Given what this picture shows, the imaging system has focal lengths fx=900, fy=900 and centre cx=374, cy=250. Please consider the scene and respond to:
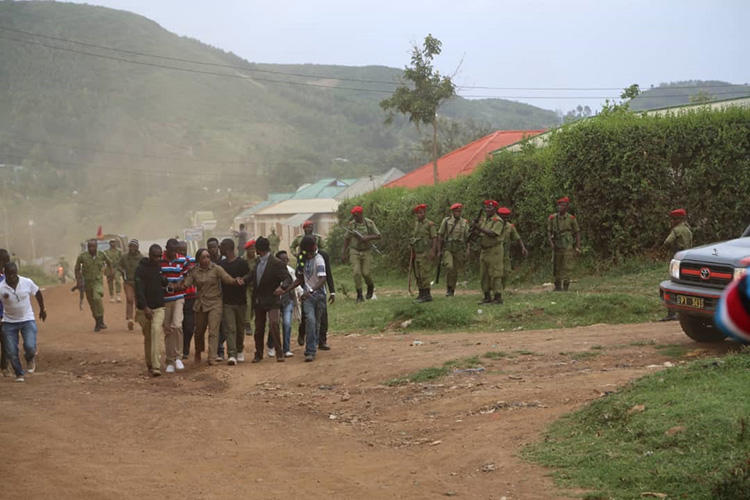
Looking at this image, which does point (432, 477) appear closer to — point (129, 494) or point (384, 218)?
point (129, 494)

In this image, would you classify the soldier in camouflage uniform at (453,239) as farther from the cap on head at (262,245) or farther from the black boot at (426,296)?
the cap on head at (262,245)

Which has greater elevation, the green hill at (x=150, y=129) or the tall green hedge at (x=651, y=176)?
the green hill at (x=150, y=129)

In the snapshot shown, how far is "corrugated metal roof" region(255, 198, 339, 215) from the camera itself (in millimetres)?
64062

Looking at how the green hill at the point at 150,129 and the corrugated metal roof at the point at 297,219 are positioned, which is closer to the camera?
the corrugated metal roof at the point at 297,219

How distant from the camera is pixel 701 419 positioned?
22.0 feet

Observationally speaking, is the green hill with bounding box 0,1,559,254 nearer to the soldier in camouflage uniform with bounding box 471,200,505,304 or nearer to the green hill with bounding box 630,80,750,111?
the green hill with bounding box 630,80,750,111

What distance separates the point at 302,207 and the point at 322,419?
5735 centimetres

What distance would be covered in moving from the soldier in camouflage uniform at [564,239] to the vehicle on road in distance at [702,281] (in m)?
5.90

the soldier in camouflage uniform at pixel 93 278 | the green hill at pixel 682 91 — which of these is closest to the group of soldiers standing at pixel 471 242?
the soldier in camouflage uniform at pixel 93 278

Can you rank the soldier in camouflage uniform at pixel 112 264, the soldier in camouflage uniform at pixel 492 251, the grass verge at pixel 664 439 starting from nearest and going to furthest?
the grass verge at pixel 664 439 < the soldier in camouflage uniform at pixel 492 251 < the soldier in camouflage uniform at pixel 112 264

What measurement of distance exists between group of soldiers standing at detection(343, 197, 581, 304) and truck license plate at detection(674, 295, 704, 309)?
230 inches

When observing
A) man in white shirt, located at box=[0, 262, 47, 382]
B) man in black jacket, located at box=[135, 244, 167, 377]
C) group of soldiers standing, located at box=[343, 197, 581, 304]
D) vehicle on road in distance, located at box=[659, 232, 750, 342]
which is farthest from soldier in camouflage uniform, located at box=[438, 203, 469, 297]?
man in white shirt, located at box=[0, 262, 47, 382]

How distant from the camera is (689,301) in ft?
33.7

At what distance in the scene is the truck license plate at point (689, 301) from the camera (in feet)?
33.1
